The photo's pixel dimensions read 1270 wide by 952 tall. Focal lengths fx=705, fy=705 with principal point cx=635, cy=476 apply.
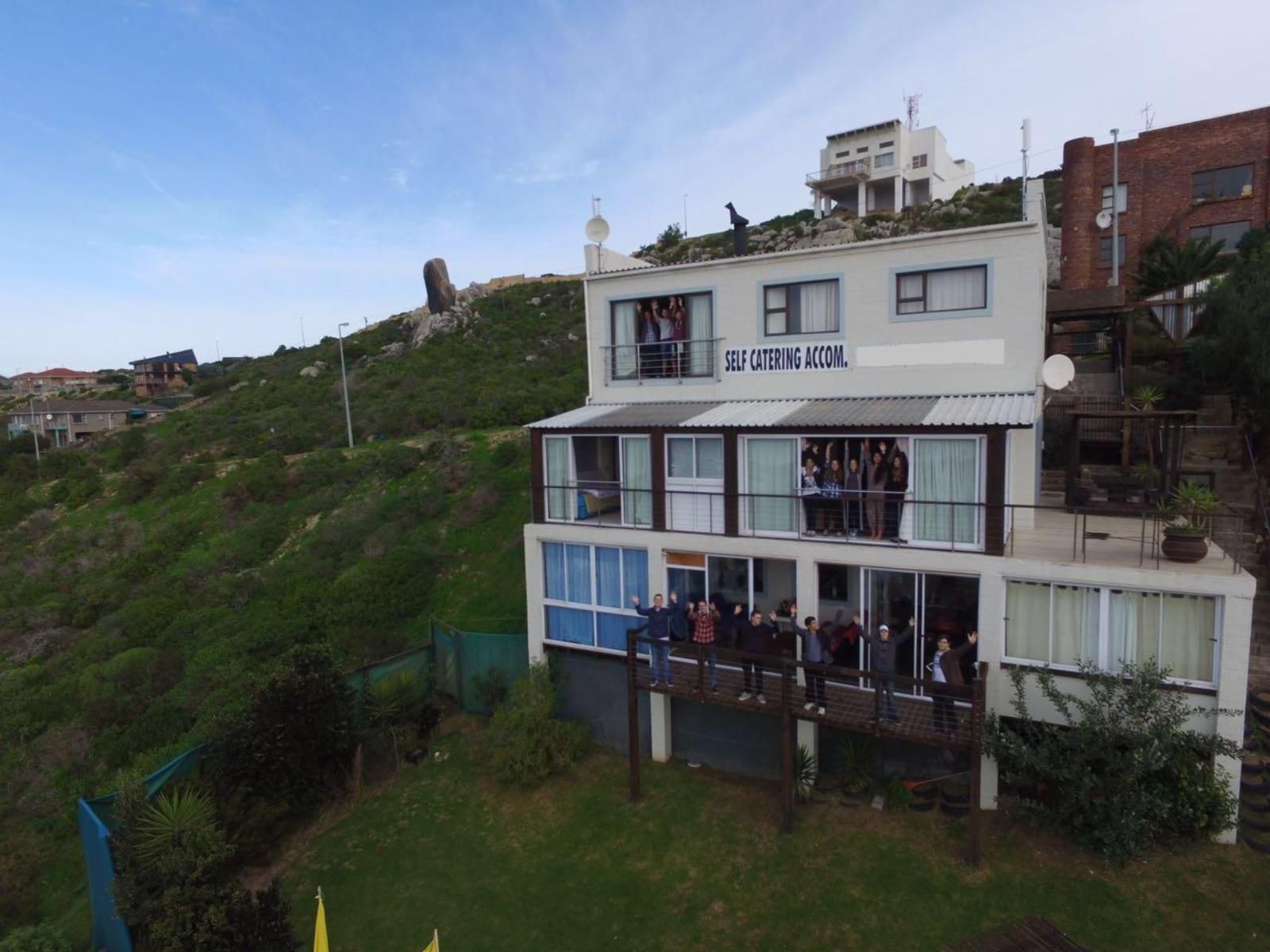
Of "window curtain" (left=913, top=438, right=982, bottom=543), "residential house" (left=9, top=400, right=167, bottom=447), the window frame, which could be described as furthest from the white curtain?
"residential house" (left=9, top=400, right=167, bottom=447)

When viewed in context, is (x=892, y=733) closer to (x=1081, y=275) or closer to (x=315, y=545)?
(x=315, y=545)

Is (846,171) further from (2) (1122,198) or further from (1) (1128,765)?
(1) (1128,765)

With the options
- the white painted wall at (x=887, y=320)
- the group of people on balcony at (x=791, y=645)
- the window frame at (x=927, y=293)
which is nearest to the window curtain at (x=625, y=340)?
the white painted wall at (x=887, y=320)

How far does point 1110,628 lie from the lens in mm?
10719

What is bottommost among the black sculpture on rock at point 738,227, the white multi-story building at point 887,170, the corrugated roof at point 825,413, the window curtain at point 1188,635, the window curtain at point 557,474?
the window curtain at point 1188,635

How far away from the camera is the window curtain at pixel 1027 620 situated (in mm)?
11109

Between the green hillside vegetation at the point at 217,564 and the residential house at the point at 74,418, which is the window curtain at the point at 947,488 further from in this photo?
the residential house at the point at 74,418

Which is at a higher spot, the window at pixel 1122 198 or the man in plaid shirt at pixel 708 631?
the window at pixel 1122 198

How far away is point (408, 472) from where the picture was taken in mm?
32875

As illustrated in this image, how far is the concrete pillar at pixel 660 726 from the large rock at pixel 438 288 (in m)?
62.6

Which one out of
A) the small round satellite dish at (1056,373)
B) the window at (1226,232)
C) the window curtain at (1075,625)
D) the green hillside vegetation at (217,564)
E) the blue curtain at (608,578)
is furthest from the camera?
the window at (1226,232)

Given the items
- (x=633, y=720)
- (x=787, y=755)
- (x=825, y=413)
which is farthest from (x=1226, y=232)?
(x=633, y=720)

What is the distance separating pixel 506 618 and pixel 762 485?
1018 centimetres

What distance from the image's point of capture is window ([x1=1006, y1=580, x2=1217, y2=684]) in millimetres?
10281
